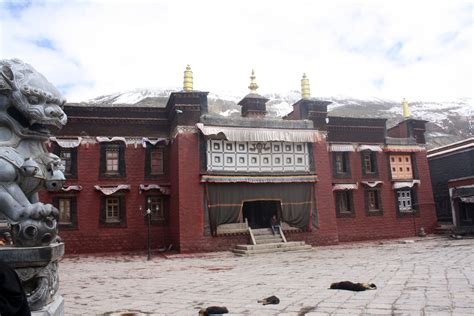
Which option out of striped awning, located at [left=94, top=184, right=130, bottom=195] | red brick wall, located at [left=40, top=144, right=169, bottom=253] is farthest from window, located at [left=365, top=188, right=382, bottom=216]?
striped awning, located at [left=94, top=184, right=130, bottom=195]

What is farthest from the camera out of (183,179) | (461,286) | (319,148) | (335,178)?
(335,178)

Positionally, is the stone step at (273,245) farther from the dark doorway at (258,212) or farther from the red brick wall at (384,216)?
the red brick wall at (384,216)

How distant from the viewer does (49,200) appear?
1780 cm

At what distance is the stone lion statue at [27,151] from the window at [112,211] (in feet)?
47.3

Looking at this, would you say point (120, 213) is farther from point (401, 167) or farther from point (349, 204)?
point (401, 167)

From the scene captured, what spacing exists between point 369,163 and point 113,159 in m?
13.8

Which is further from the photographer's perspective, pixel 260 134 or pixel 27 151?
pixel 260 134

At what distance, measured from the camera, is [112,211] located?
18328 millimetres

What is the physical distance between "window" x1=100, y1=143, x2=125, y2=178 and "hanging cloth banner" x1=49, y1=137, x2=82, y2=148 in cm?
Answer: 110

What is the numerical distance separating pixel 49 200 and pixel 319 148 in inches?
510

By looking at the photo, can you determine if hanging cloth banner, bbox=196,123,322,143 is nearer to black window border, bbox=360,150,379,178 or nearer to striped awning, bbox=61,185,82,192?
black window border, bbox=360,150,379,178

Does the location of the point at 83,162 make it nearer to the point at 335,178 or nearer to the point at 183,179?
the point at 183,179

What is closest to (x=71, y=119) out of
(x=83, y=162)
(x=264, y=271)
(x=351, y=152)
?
(x=83, y=162)

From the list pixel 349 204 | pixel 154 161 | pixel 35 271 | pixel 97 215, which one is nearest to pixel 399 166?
pixel 349 204
